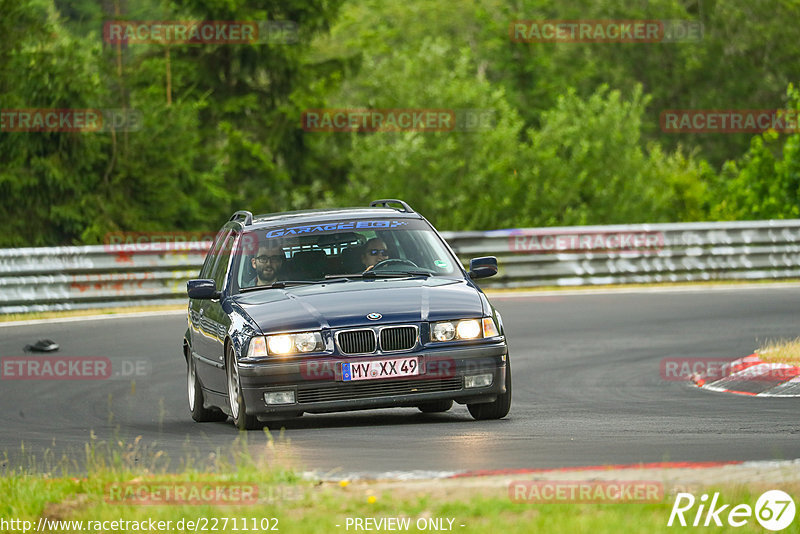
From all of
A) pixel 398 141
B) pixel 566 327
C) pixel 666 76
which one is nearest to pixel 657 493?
pixel 566 327

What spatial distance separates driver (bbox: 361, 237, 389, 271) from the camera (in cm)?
1060

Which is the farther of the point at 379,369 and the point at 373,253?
the point at 373,253

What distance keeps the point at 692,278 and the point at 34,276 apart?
1134 cm

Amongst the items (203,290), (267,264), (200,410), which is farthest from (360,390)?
(200,410)

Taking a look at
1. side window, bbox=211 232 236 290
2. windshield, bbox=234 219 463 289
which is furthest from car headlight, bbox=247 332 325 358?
side window, bbox=211 232 236 290

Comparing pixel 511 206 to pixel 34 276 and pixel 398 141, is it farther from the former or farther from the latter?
pixel 34 276

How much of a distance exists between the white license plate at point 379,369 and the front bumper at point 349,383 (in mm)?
33

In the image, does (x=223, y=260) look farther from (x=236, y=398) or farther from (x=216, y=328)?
(x=236, y=398)

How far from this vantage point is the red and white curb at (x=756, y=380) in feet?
38.9

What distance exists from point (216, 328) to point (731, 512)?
5.62 metres

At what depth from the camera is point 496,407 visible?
32.7ft

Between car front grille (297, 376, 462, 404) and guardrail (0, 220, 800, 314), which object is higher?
car front grille (297, 376, 462, 404)

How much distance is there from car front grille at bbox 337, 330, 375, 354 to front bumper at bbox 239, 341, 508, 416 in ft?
0.23

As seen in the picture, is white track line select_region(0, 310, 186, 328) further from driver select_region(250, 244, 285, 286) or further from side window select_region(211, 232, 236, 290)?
driver select_region(250, 244, 285, 286)
